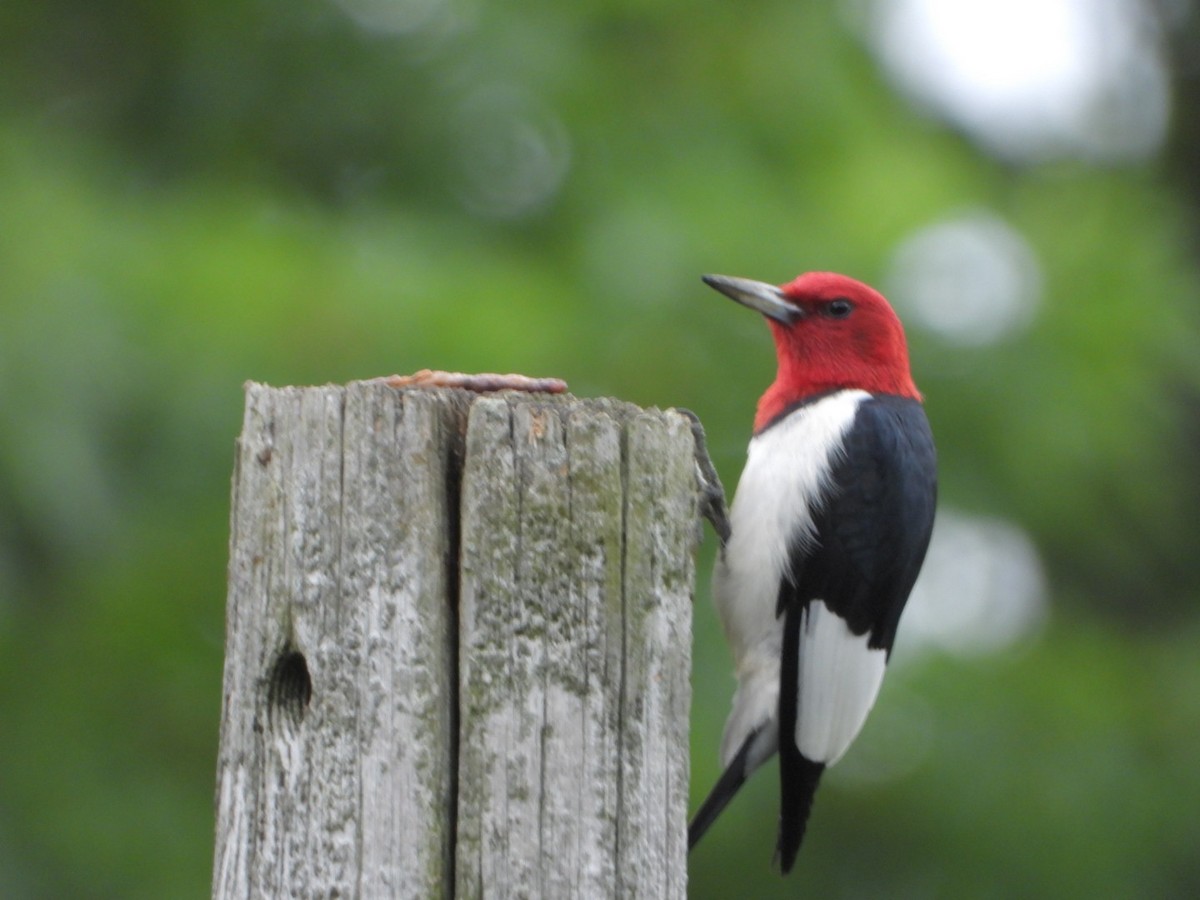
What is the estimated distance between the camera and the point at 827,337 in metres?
4.57

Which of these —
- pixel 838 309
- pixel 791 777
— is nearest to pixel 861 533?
pixel 791 777

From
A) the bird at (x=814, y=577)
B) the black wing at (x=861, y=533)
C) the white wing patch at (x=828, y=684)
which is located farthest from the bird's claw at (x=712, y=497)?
the white wing patch at (x=828, y=684)

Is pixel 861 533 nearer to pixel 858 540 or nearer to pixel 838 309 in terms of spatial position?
pixel 858 540

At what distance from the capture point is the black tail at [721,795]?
3697 mm

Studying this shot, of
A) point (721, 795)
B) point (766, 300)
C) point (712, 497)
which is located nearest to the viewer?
point (721, 795)

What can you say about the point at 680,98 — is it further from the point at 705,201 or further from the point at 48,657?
the point at 48,657

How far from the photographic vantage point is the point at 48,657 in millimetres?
5582

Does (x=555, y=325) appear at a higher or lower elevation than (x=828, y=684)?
higher

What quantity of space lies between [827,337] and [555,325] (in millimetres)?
951

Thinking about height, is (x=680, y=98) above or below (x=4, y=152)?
above

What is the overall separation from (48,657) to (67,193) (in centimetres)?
174

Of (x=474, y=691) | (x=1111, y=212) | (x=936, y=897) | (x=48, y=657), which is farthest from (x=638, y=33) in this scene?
(x=474, y=691)

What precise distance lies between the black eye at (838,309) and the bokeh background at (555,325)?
0.73 meters

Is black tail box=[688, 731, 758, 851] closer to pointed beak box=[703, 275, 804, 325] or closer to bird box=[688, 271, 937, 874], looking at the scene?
bird box=[688, 271, 937, 874]
